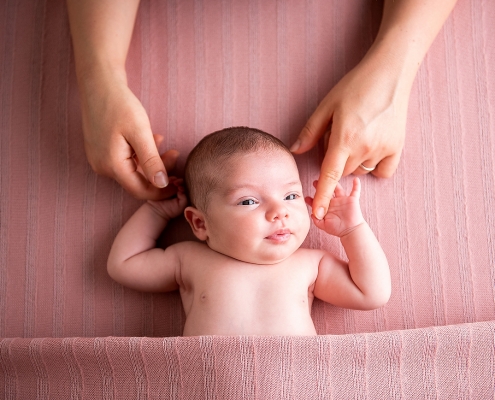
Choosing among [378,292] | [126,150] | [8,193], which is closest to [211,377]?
[378,292]

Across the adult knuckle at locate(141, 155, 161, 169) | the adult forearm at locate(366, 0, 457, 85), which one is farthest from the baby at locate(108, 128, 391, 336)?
the adult forearm at locate(366, 0, 457, 85)

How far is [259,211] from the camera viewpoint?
1245 mm

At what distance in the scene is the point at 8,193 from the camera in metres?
1.52

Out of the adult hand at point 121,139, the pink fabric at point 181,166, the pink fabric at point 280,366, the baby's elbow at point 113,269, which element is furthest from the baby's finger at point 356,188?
the baby's elbow at point 113,269

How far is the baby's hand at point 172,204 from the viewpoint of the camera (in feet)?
4.65

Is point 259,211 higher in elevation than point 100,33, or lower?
lower

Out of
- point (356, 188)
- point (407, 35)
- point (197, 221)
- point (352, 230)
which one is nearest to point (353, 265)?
point (352, 230)

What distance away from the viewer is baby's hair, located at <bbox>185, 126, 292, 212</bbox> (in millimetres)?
1287

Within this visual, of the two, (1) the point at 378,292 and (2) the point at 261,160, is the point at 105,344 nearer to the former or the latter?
(2) the point at 261,160

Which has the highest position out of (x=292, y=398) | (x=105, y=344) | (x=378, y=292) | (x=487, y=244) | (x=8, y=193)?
(x=8, y=193)

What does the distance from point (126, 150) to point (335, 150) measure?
20.4 inches

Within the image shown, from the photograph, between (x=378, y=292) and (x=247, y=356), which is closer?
(x=247, y=356)

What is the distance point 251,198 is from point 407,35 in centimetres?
62

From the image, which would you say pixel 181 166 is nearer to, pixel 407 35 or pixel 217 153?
pixel 217 153
